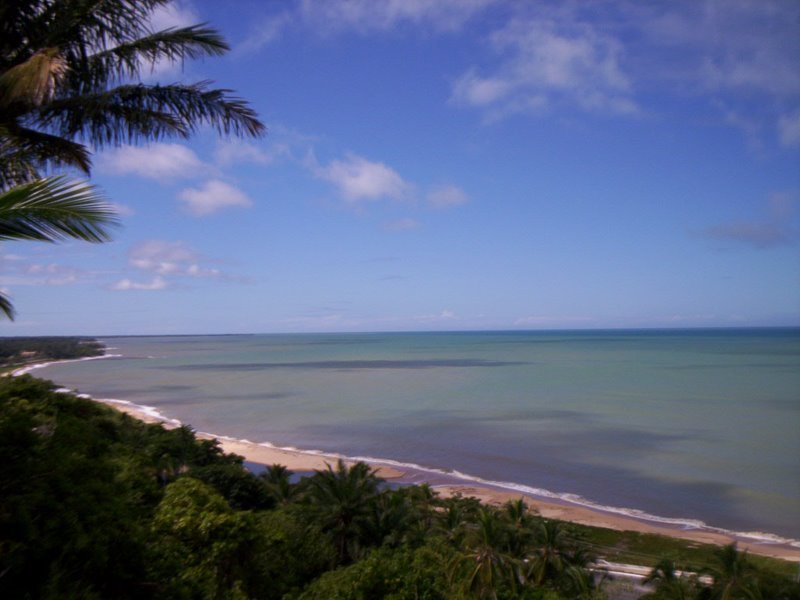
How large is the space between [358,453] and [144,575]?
4009 centimetres

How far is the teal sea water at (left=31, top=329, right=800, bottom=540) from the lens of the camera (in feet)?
119

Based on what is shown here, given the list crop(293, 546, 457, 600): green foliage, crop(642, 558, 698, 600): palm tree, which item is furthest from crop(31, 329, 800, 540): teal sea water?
crop(293, 546, 457, 600): green foliage

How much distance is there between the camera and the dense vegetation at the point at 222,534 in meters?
4.59

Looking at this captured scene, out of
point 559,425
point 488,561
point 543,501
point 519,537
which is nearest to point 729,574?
point 519,537

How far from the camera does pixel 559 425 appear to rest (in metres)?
55.4

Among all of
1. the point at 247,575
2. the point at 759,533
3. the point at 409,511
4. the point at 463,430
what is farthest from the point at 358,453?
the point at 247,575

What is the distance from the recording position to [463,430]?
172ft

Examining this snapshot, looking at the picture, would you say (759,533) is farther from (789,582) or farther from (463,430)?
(463,430)

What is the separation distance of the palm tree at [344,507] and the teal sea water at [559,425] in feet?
52.3

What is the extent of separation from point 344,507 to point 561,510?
1450cm

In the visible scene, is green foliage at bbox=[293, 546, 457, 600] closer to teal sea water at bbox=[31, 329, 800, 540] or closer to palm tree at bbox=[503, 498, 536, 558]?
palm tree at bbox=[503, 498, 536, 558]

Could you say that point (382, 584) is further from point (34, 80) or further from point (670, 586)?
point (670, 586)

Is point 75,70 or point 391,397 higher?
point 75,70

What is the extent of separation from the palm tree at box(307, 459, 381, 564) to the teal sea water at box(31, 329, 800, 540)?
15926mm
